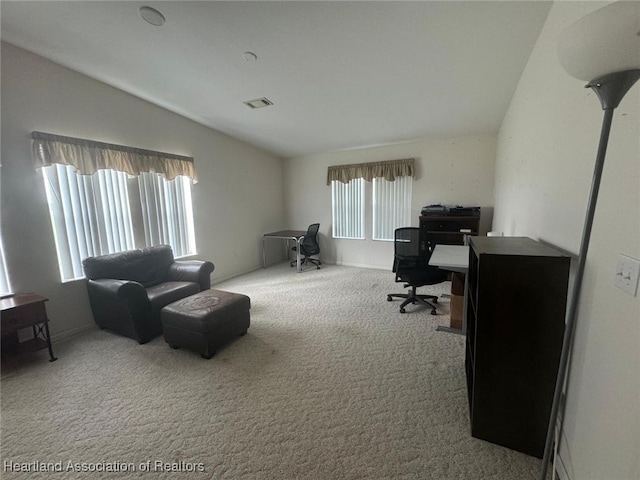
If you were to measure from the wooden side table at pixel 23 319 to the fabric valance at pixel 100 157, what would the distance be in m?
1.29

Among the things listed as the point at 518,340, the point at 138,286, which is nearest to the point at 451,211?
the point at 518,340

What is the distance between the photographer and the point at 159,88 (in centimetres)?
296

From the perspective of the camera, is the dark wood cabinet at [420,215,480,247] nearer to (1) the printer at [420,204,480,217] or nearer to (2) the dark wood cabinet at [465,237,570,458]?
(1) the printer at [420,204,480,217]

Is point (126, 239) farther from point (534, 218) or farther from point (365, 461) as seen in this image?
point (534, 218)

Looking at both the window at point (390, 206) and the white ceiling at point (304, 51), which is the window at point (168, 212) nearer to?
the white ceiling at point (304, 51)

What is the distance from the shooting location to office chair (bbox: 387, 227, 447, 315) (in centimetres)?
295

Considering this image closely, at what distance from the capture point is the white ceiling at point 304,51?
6.07 ft

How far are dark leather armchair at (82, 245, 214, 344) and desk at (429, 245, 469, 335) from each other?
270 centimetres

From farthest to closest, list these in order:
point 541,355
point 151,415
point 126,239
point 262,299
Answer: point 262,299
point 126,239
point 151,415
point 541,355

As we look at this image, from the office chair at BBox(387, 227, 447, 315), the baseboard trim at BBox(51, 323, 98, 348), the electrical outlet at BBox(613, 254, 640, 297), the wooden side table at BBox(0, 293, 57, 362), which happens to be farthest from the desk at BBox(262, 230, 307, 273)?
the electrical outlet at BBox(613, 254, 640, 297)

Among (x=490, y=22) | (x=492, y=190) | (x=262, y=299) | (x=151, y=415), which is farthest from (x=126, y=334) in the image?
(x=492, y=190)

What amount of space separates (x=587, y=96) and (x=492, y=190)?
3329mm

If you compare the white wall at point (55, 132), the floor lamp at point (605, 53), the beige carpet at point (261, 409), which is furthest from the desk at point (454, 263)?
the white wall at point (55, 132)

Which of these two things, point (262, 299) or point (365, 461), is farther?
point (262, 299)
